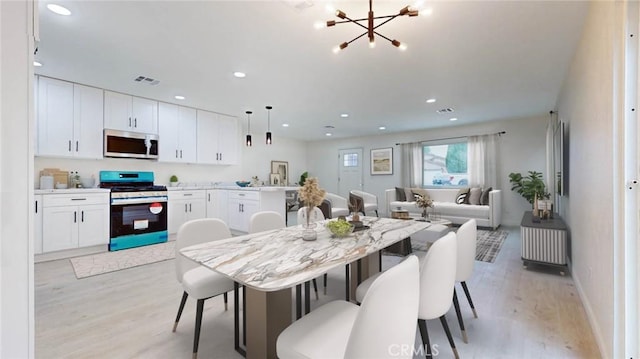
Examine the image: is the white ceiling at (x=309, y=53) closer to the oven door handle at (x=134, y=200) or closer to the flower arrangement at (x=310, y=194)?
the flower arrangement at (x=310, y=194)

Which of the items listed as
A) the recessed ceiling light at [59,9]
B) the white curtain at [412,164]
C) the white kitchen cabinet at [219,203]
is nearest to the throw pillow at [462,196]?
the white curtain at [412,164]

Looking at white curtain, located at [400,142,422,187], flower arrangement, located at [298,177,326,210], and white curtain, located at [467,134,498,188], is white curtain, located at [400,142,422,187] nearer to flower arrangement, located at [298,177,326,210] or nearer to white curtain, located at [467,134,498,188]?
white curtain, located at [467,134,498,188]

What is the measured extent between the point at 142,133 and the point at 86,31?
2.36 m

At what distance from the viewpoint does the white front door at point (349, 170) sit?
8.52 m

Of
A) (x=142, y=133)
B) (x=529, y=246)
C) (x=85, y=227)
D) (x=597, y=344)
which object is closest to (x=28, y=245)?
(x=597, y=344)

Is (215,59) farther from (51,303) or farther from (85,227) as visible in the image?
(85,227)

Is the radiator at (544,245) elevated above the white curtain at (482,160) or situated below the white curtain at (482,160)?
Result: below

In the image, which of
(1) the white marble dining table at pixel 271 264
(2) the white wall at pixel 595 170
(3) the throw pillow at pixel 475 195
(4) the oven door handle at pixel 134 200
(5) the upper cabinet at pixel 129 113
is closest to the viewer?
(1) the white marble dining table at pixel 271 264

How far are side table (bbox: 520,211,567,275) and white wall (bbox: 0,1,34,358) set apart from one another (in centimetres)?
390

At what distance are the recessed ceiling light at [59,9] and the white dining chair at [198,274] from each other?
1982mm

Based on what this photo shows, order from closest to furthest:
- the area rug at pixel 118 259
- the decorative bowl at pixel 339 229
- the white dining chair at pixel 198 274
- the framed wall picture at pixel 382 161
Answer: the white dining chair at pixel 198 274 < the decorative bowl at pixel 339 229 < the area rug at pixel 118 259 < the framed wall picture at pixel 382 161

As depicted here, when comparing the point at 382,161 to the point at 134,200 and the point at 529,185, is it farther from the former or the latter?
the point at 134,200

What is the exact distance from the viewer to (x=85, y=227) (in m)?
3.84

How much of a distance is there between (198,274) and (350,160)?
7.22 meters
